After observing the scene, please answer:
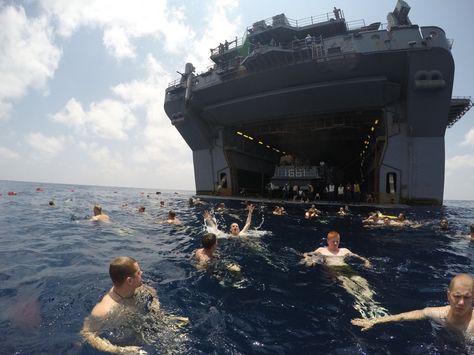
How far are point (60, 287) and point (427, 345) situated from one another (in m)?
6.26

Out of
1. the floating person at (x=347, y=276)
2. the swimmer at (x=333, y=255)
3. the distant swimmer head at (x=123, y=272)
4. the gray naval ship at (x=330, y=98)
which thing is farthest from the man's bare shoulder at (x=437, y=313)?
the gray naval ship at (x=330, y=98)

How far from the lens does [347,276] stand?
643 cm

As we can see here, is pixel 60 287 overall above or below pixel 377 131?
below

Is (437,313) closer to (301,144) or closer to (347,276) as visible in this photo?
(347,276)

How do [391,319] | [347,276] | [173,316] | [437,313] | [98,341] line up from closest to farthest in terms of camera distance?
1. [98,341]
2. [437,313]
3. [391,319]
4. [173,316]
5. [347,276]

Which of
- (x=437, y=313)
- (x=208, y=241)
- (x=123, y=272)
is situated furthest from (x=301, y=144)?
(x=123, y=272)

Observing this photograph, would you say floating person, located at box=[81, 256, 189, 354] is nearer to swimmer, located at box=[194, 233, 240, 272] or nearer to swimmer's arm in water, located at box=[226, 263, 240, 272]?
swimmer, located at box=[194, 233, 240, 272]

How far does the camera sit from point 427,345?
12.0ft

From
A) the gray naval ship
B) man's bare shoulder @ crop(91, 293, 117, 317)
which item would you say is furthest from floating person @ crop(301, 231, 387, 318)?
the gray naval ship

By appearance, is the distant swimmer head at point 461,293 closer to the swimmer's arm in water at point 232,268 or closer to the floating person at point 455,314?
the floating person at point 455,314

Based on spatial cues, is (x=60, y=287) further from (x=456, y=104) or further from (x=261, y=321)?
(x=456, y=104)

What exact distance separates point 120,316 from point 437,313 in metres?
4.41

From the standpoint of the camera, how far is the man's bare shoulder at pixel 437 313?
3938 mm

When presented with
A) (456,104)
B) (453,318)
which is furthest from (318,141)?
(453,318)
